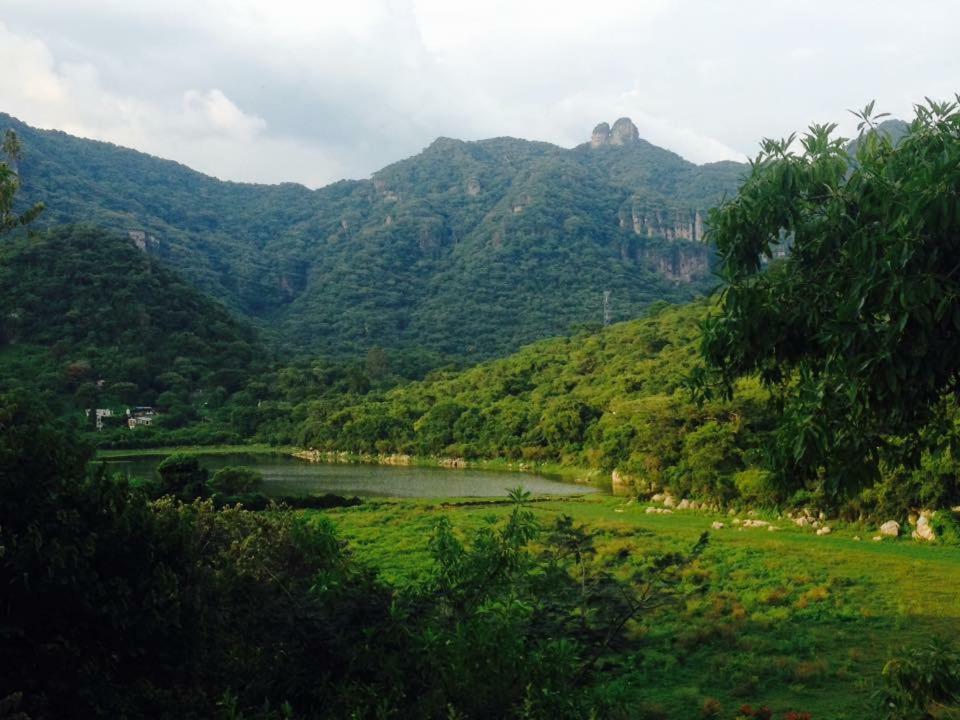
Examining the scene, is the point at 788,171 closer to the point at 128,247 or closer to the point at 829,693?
the point at 829,693

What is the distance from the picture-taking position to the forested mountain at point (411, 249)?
136875mm

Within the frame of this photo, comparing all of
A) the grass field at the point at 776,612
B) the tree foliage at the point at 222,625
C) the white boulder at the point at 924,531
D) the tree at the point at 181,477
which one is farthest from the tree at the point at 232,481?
the tree foliage at the point at 222,625

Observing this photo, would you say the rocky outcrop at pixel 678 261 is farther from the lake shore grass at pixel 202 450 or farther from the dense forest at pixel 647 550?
the dense forest at pixel 647 550

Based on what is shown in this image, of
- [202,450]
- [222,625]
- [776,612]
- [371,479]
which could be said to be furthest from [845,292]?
[202,450]

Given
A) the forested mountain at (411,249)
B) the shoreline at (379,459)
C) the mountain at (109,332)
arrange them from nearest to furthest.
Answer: the shoreline at (379,459) < the mountain at (109,332) < the forested mountain at (411,249)

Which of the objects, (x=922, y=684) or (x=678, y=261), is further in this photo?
(x=678, y=261)

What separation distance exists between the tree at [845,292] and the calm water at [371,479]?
108 ft

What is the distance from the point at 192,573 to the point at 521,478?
46.3 metres

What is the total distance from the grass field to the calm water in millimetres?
16440

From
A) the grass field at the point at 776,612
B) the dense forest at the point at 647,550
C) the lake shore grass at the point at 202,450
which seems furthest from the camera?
the lake shore grass at the point at 202,450

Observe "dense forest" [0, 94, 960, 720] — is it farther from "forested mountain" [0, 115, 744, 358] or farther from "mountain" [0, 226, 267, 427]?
"forested mountain" [0, 115, 744, 358]

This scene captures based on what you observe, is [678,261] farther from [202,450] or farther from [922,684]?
[922,684]

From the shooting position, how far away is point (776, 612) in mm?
15109

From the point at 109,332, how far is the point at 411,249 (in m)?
92.0
